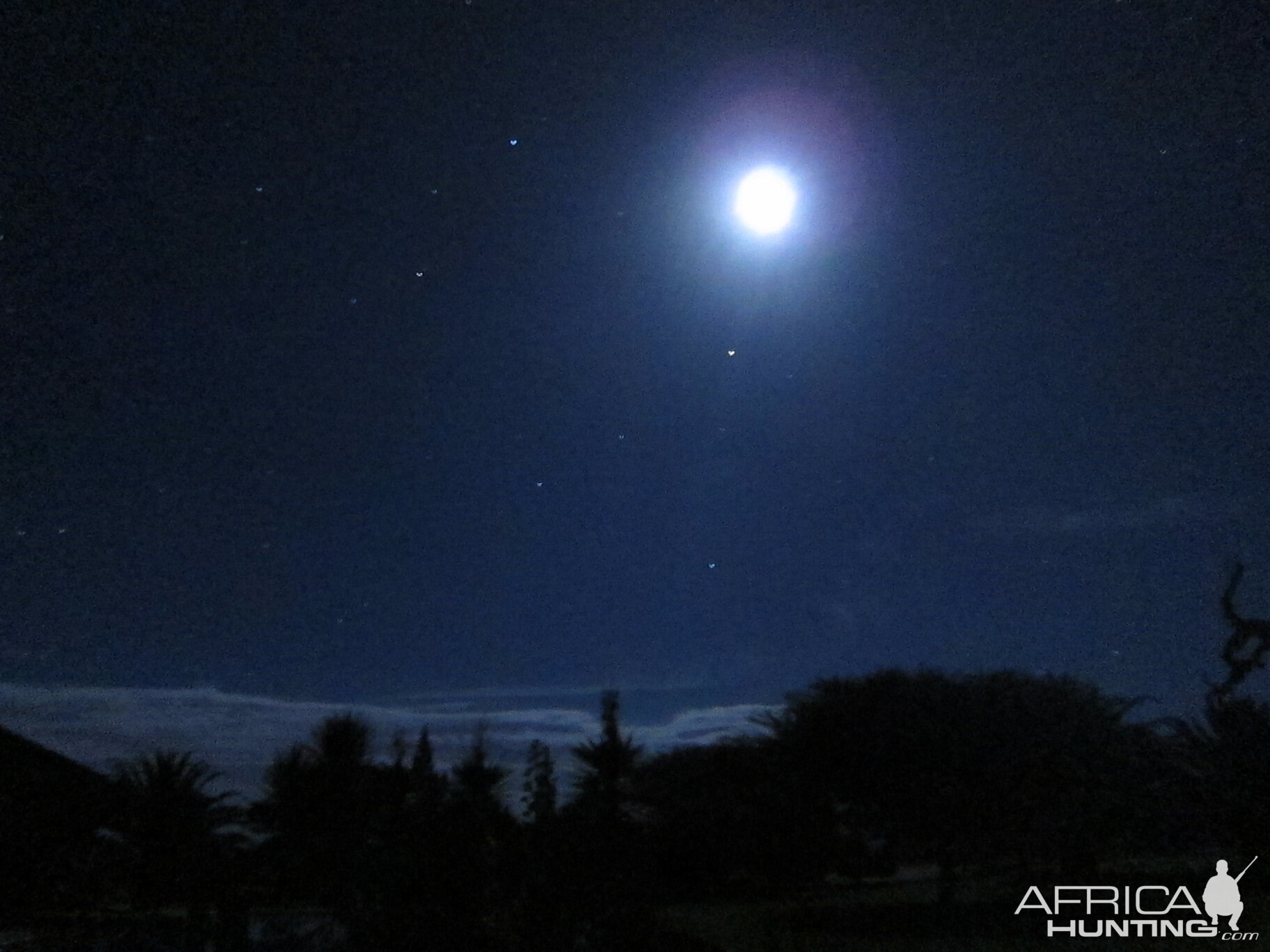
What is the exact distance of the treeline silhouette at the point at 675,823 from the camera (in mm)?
11047

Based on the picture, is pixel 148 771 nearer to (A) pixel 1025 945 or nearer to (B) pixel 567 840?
(B) pixel 567 840

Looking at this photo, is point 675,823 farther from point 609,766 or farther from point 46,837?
point 46,837

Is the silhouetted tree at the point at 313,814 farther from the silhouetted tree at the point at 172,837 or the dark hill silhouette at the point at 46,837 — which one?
the dark hill silhouette at the point at 46,837

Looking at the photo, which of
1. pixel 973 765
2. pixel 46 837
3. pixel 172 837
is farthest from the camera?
pixel 973 765

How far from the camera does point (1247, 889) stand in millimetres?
12852

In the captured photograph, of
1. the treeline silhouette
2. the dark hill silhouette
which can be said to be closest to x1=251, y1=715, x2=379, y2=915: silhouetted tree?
the treeline silhouette

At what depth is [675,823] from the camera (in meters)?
35.8

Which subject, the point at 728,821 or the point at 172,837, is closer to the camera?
the point at 172,837

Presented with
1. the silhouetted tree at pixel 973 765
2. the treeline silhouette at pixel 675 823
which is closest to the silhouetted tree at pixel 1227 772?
the treeline silhouette at pixel 675 823

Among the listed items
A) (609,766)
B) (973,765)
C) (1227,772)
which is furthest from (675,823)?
(1227,772)

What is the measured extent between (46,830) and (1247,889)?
1398cm

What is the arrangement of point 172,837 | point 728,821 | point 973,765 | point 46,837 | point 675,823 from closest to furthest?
point 46,837 → point 172,837 → point 973,765 → point 728,821 → point 675,823

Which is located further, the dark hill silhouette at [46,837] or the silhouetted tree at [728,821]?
the silhouetted tree at [728,821]

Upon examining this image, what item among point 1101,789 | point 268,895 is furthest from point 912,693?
point 268,895
